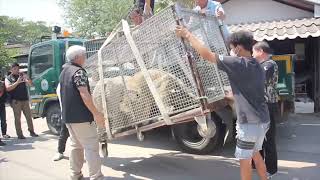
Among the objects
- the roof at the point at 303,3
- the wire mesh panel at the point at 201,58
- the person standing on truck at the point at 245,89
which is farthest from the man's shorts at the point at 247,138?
the roof at the point at 303,3

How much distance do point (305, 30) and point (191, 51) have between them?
18.5ft

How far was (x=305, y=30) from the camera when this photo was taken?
379 inches

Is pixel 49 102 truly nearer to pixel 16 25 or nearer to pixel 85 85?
pixel 85 85

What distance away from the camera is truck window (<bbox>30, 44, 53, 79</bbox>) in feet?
29.5

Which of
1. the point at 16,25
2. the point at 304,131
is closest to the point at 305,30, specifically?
the point at 304,131

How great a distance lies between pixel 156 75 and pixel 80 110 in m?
1.02

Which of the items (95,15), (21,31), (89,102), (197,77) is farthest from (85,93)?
(21,31)

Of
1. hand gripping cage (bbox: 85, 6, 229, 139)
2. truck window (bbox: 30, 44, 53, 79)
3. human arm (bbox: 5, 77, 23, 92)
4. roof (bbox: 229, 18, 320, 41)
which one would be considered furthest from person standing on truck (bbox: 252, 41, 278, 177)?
human arm (bbox: 5, 77, 23, 92)

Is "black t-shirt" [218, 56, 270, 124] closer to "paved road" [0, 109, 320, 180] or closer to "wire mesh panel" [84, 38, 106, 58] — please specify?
"paved road" [0, 109, 320, 180]

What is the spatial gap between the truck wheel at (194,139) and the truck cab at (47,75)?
3.15 meters

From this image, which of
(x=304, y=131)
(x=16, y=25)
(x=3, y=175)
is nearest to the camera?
(x=3, y=175)

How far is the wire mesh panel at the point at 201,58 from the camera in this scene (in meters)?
5.08

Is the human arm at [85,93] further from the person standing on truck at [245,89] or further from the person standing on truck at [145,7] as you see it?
the person standing on truck at [145,7]

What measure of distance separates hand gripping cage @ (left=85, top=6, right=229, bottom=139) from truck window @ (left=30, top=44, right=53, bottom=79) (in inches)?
134
